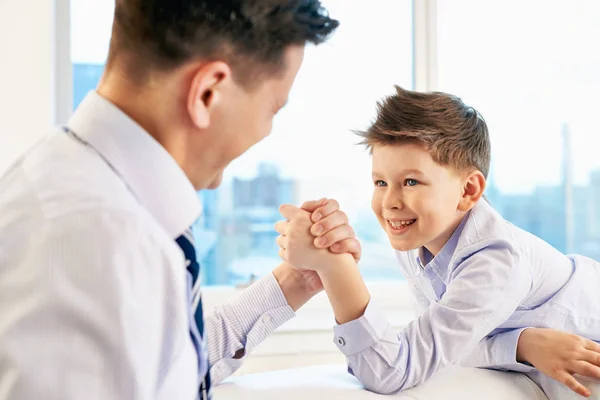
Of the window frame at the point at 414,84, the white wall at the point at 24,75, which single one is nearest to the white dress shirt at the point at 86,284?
the white wall at the point at 24,75

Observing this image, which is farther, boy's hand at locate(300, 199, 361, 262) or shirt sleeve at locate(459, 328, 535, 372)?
shirt sleeve at locate(459, 328, 535, 372)

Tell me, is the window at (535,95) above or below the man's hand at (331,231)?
above

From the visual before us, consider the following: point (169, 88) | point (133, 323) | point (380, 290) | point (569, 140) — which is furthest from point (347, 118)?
point (133, 323)

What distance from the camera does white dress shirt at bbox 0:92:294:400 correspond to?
492mm

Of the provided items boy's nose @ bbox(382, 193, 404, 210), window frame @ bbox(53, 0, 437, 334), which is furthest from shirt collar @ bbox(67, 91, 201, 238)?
window frame @ bbox(53, 0, 437, 334)

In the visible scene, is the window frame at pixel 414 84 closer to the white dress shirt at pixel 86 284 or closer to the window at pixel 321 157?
the window at pixel 321 157

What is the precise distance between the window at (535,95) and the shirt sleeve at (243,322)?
151 centimetres

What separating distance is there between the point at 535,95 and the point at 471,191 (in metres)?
1.33

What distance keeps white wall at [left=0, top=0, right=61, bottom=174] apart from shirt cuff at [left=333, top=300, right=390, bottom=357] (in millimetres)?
1237

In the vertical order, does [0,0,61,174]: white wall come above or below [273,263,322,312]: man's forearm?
above

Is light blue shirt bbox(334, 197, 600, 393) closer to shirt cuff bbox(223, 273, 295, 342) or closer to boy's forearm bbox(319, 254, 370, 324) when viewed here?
boy's forearm bbox(319, 254, 370, 324)

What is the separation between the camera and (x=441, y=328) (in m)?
1.20

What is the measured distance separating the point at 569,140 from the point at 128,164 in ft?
7.79

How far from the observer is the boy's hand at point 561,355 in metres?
1.20
